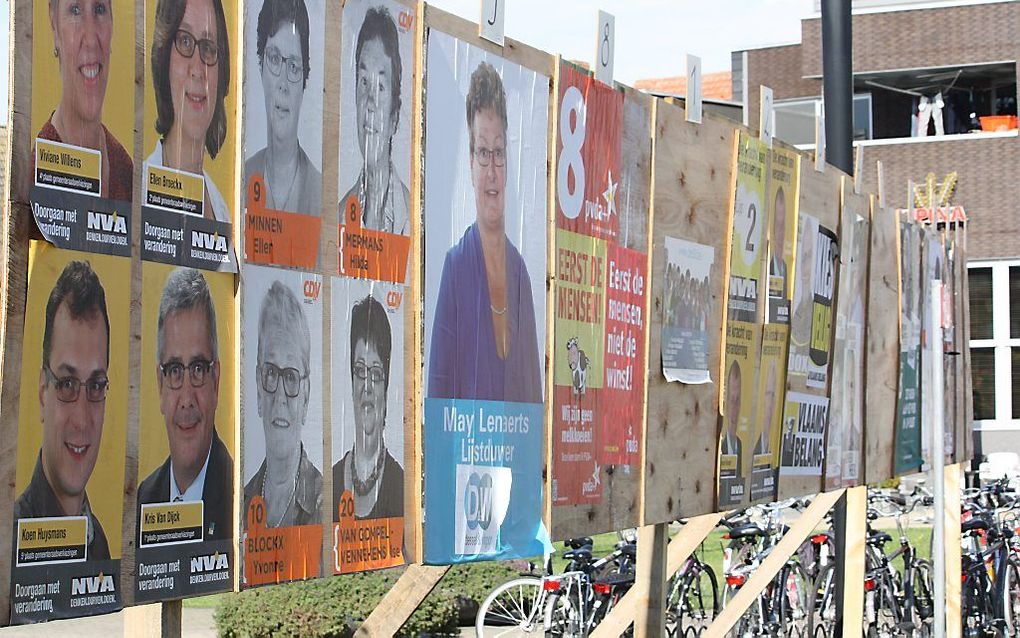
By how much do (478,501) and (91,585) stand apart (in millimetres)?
1738

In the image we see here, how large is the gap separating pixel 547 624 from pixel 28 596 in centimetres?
814

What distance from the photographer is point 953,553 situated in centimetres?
1169

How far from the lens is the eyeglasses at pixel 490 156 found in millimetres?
5031

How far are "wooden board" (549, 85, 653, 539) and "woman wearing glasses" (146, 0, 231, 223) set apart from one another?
2322mm

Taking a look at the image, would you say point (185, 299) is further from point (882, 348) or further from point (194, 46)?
point (882, 348)

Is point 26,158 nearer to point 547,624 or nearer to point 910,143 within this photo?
point 547,624

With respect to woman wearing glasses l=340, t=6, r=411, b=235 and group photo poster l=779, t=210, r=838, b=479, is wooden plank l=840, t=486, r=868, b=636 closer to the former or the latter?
group photo poster l=779, t=210, r=838, b=479

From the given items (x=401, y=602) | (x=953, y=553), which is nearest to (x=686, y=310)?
(x=401, y=602)

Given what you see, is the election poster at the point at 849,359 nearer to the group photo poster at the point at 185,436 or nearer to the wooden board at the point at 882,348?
the wooden board at the point at 882,348

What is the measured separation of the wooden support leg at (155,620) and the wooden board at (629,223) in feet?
6.99

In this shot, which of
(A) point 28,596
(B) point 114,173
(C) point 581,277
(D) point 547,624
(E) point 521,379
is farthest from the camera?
(D) point 547,624

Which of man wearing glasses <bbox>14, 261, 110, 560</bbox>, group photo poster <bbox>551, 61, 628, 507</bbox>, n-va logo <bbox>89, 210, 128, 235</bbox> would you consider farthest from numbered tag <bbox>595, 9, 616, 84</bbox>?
man wearing glasses <bbox>14, 261, 110, 560</bbox>

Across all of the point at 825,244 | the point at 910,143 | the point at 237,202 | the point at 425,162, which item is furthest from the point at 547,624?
the point at 910,143

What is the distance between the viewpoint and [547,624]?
36.6ft
